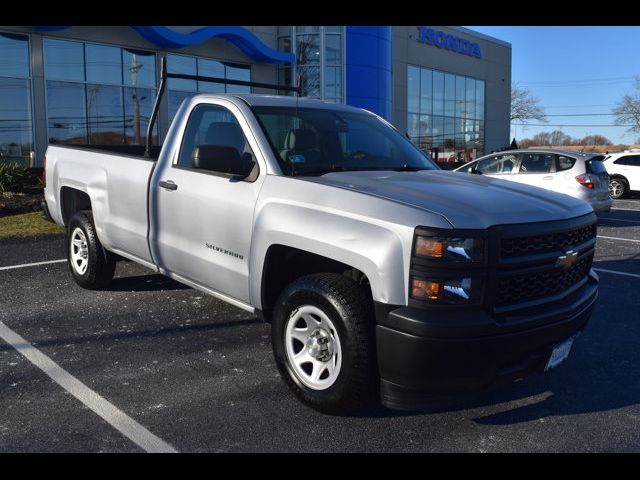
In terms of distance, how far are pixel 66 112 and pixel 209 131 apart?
1506 centimetres

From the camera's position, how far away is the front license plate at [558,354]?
354 centimetres

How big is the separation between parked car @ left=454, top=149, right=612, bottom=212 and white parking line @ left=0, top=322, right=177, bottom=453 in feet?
29.2

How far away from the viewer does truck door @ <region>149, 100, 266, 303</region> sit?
4.25m

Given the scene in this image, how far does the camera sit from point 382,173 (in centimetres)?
435

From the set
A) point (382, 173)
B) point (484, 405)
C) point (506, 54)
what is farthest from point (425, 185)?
point (506, 54)

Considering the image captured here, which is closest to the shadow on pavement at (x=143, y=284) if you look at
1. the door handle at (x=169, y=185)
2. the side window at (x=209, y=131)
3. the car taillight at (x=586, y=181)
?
the door handle at (x=169, y=185)

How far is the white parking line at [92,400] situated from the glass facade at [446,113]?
25.9 meters

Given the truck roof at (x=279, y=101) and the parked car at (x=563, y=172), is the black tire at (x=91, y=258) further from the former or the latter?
the parked car at (x=563, y=172)

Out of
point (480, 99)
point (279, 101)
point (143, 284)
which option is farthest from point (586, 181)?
point (480, 99)

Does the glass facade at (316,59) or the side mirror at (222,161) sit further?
the glass facade at (316,59)

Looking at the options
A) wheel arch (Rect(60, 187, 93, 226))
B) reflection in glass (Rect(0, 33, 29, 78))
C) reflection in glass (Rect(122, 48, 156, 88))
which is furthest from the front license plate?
reflection in glass (Rect(122, 48, 156, 88))

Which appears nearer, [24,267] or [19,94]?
[24,267]
